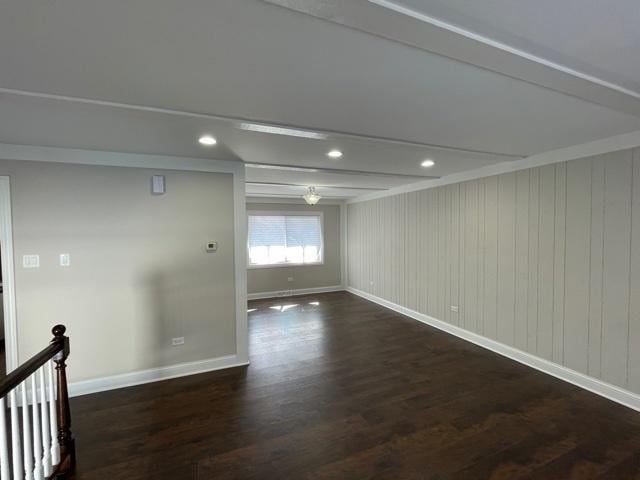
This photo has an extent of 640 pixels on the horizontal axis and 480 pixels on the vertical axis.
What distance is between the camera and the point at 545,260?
11.3ft

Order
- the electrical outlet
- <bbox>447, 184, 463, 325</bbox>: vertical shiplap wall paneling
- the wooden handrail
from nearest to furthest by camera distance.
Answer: the wooden handrail, the electrical outlet, <bbox>447, 184, 463, 325</bbox>: vertical shiplap wall paneling

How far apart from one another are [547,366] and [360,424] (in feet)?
7.71

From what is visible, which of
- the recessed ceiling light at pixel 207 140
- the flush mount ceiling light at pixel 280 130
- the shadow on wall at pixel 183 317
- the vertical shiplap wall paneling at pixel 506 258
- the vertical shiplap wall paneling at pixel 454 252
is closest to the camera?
the flush mount ceiling light at pixel 280 130

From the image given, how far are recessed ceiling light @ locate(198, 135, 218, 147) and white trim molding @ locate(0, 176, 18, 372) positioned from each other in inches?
72.1

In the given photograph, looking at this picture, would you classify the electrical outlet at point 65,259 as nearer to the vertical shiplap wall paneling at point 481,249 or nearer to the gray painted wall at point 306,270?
the gray painted wall at point 306,270

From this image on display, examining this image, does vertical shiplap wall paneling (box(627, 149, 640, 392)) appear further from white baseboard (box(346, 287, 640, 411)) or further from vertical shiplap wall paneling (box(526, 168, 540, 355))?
vertical shiplap wall paneling (box(526, 168, 540, 355))

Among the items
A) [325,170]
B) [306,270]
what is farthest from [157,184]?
[306,270]

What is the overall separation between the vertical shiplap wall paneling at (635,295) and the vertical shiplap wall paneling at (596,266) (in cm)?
22

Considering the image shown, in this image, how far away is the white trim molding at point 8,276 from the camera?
2.85 m

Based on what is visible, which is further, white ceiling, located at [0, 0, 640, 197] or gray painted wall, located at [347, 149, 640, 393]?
gray painted wall, located at [347, 149, 640, 393]

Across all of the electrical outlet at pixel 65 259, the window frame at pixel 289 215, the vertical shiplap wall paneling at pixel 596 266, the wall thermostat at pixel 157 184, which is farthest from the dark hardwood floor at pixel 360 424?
the window frame at pixel 289 215

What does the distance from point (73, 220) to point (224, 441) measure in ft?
8.31

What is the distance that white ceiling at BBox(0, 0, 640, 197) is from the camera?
123 cm

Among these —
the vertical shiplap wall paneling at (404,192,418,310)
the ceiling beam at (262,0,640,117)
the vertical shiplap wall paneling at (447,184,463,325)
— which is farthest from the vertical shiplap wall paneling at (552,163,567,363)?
the vertical shiplap wall paneling at (404,192,418,310)
